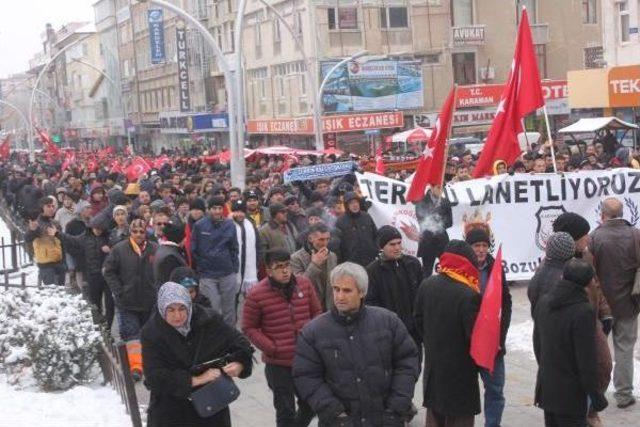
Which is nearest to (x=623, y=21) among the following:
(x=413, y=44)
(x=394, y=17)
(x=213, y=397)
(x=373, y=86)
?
(x=373, y=86)

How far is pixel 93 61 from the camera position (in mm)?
102375

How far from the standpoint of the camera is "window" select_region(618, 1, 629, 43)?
30734mm

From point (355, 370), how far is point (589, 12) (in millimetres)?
47220

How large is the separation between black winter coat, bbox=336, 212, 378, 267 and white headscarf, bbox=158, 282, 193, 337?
5.31m

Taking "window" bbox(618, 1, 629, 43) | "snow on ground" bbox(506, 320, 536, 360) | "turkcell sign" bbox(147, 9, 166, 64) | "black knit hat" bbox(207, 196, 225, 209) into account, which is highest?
"turkcell sign" bbox(147, 9, 166, 64)

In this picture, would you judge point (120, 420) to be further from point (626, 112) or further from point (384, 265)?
point (626, 112)

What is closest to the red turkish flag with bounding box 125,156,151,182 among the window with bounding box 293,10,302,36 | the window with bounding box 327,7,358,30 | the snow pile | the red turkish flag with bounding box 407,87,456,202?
the red turkish flag with bounding box 407,87,456,202

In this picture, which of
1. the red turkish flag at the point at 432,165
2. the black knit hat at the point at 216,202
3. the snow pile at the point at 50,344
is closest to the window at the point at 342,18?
the red turkish flag at the point at 432,165

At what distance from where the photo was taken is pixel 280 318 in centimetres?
723

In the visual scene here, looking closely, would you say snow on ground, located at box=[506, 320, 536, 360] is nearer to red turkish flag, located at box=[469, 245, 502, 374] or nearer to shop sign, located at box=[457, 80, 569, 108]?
red turkish flag, located at box=[469, 245, 502, 374]

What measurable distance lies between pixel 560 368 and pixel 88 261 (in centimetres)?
684

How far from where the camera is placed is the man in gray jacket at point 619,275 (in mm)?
8102

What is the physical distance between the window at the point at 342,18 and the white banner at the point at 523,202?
110ft

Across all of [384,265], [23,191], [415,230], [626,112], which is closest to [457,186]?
[415,230]
